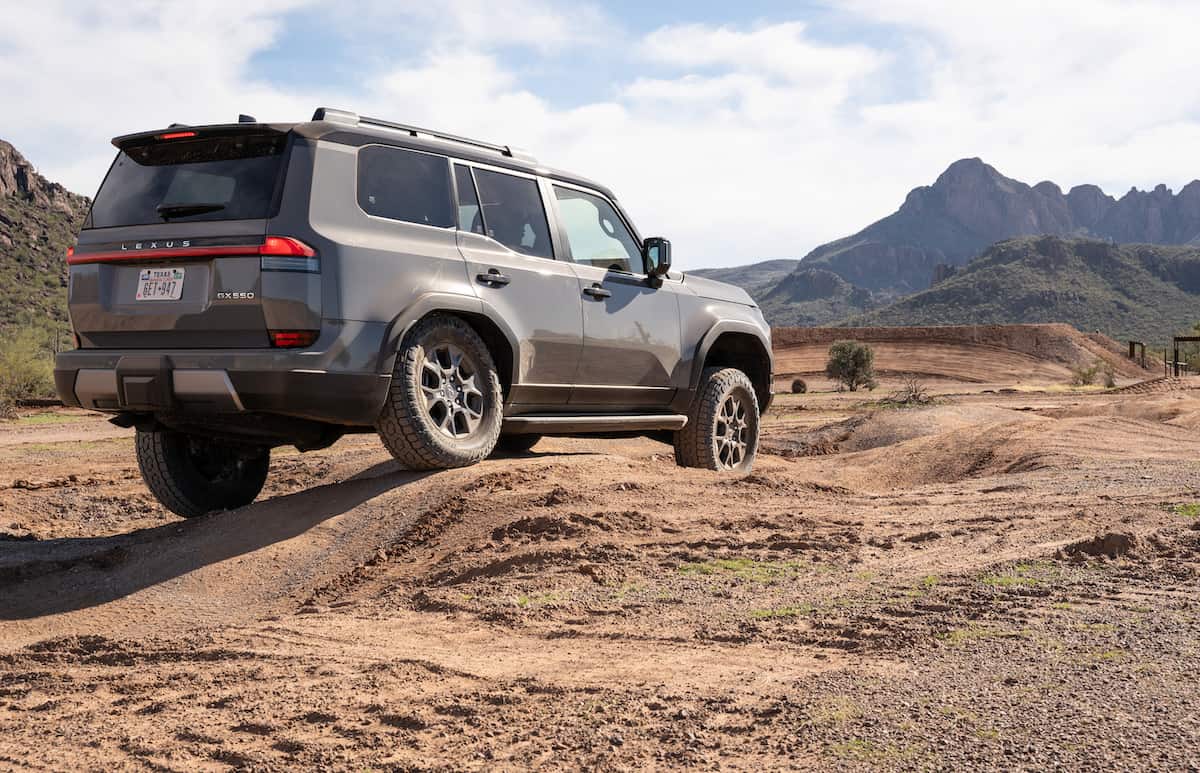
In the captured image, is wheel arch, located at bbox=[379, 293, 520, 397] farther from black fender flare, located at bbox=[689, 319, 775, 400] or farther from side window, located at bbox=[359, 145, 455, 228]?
black fender flare, located at bbox=[689, 319, 775, 400]

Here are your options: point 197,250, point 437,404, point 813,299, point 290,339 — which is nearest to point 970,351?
point 437,404

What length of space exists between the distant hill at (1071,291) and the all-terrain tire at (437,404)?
74.8 m

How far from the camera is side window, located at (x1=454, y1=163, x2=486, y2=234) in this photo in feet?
22.8

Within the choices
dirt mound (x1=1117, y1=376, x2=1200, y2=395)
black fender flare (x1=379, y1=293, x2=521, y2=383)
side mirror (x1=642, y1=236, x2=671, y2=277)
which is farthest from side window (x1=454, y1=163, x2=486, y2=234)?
dirt mound (x1=1117, y1=376, x2=1200, y2=395)

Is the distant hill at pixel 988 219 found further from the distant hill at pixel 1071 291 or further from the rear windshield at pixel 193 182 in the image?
the rear windshield at pixel 193 182

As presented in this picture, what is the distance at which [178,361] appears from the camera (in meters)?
5.97

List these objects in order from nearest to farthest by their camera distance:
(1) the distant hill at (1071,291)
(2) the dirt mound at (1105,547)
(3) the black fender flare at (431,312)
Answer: (2) the dirt mound at (1105,547) < (3) the black fender flare at (431,312) < (1) the distant hill at (1071,291)

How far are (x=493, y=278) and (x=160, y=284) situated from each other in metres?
1.89

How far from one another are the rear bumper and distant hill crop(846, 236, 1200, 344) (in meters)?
75.9

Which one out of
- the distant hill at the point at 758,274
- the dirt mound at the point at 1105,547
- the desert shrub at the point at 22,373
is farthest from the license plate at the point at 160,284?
the distant hill at the point at 758,274

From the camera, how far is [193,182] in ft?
20.5

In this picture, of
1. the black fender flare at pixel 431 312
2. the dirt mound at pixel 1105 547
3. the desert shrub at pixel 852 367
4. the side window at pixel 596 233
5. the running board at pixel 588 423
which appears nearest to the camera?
the dirt mound at pixel 1105 547

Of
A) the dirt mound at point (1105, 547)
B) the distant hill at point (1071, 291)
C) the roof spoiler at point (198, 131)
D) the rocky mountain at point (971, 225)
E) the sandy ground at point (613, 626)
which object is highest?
the rocky mountain at point (971, 225)

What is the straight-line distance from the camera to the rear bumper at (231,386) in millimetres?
5844
